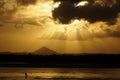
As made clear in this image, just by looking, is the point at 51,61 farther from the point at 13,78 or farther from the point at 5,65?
the point at 13,78

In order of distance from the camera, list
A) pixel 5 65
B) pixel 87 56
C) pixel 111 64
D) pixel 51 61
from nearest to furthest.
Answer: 1. pixel 5 65
2. pixel 111 64
3. pixel 51 61
4. pixel 87 56

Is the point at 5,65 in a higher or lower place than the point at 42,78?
higher

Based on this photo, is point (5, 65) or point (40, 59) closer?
point (5, 65)

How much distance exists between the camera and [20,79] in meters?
59.2

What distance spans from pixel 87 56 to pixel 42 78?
2072 inches

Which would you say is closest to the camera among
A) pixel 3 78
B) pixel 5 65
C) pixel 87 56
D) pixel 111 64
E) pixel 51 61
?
pixel 3 78

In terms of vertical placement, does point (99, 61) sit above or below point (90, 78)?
above

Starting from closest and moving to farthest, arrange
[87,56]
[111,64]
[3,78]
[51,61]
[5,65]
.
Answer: [3,78] → [5,65] → [111,64] → [51,61] → [87,56]

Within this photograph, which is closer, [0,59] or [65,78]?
[65,78]

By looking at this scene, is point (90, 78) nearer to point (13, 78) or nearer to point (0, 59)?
point (13, 78)

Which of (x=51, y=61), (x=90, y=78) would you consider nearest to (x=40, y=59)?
(x=51, y=61)

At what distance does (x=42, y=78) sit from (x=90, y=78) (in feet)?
17.9

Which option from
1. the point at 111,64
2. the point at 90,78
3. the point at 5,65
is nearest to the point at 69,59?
the point at 111,64

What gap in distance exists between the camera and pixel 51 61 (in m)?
104
